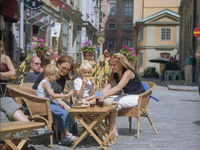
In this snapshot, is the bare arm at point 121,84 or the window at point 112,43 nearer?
the bare arm at point 121,84

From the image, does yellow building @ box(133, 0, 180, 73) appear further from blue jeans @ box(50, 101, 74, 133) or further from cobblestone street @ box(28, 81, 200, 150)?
blue jeans @ box(50, 101, 74, 133)

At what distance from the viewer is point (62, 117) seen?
5535mm

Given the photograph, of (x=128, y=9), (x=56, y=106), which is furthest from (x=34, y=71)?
(x=128, y=9)

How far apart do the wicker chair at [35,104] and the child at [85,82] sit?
768 mm

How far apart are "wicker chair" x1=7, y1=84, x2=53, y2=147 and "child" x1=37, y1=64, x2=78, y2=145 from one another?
0.16 metres

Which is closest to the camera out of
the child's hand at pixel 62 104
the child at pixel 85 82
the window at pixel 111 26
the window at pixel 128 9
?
the child's hand at pixel 62 104

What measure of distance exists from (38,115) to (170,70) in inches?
1014

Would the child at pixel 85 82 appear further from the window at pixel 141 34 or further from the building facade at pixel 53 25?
the window at pixel 141 34

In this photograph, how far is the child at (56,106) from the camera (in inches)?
218

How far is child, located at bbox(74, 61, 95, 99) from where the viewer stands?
601 centimetres

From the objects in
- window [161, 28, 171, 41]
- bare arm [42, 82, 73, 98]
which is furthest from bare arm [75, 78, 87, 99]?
window [161, 28, 171, 41]

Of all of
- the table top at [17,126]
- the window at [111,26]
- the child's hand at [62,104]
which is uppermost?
the window at [111,26]

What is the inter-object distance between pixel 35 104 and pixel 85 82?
0.86 metres

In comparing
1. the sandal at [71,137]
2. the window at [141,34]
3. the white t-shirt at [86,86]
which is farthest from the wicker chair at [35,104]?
the window at [141,34]
